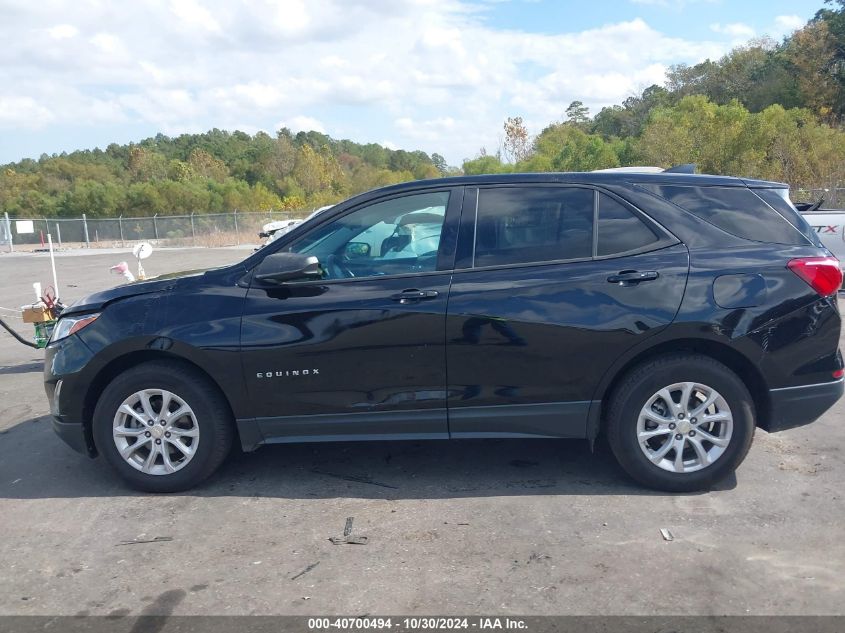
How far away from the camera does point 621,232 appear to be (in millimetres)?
4598

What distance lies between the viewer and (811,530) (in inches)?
159

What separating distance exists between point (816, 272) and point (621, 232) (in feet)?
3.74

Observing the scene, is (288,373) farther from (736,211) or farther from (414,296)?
(736,211)

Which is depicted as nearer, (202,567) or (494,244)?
(202,567)

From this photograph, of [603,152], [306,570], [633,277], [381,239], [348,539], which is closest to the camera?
[306,570]

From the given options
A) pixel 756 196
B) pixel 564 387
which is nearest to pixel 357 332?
pixel 564 387

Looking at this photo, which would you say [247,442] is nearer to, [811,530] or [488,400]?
[488,400]

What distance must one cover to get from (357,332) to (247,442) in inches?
38.8

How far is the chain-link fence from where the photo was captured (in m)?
42.5

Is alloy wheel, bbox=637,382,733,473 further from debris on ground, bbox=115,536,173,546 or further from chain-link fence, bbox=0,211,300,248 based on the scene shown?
chain-link fence, bbox=0,211,300,248

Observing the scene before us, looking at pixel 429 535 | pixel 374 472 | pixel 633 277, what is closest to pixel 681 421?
pixel 633 277

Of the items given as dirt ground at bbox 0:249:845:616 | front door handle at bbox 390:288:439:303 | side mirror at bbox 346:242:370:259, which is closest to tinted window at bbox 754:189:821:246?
dirt ground at bbox 0:249:845:616

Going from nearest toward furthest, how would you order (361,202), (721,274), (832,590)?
(832,590) < (721,274) < (361,202)

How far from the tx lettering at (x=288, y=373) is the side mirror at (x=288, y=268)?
1.77ft
